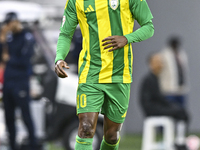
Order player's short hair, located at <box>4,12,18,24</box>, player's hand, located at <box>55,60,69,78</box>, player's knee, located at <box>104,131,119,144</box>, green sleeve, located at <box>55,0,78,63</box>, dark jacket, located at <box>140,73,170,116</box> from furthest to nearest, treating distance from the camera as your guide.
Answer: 1. dark jacket, located at <box>140,73,170,116</box>
2. player's short hair, located at <box>4,12,18,24</box>
3. player's knee, located at <box>104,131,119,144</box>
4. green sleeve, located at <box>55,0,78,63</box>
5. player's hand, located at <box>55,60,69,78</box>

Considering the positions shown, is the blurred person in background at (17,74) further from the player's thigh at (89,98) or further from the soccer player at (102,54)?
the player's thigh at (89,98)

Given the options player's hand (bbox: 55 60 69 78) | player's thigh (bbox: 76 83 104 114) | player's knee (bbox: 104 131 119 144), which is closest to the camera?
player's hand (bbox: 55 60 69 78)

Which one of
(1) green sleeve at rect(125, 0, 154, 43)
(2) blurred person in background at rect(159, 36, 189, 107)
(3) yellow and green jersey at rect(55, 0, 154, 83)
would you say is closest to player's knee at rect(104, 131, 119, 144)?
(3) yellow and green jersey at rect(55, 0, 154, 83)

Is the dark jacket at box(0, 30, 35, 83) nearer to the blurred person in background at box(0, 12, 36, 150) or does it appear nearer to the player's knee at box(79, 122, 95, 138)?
the blurred person in background at box(0, 12, 36, 150)

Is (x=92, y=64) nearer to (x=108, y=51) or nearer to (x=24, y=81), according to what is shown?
(x=108, y=51)

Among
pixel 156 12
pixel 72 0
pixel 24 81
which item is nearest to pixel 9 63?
pixel 24 81

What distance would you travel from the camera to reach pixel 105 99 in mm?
5605

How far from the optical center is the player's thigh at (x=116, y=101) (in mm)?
5535

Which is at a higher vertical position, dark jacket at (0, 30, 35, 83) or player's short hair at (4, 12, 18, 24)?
player's short hair at (4, 12, 18, 24)

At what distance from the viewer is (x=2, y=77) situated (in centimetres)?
992

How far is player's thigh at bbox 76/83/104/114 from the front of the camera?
5395 millimetres

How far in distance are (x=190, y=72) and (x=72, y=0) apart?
9.43 m

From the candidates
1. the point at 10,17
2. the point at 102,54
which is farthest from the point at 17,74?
the point at 102,54

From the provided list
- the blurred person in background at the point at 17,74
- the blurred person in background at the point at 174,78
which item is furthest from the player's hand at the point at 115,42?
the blurred person in background at the point at 174,78
